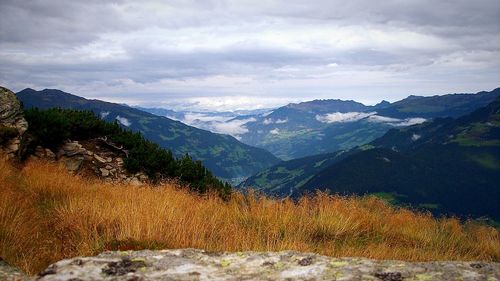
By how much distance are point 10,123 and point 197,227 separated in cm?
1321

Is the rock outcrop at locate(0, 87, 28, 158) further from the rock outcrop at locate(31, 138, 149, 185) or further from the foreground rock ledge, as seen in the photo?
the foreground rock ledge

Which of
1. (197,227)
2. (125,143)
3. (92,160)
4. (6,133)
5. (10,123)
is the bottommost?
(92,160)

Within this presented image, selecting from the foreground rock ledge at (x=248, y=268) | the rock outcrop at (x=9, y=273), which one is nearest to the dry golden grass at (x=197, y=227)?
the rock outcrop at (x=9, y=273)

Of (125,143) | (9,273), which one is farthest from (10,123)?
(9,273)

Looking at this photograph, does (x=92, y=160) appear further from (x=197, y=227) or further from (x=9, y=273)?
(x=9, y=273)

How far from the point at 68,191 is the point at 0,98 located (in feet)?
29.5

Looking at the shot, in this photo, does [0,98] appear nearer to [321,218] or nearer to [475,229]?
[321,218]

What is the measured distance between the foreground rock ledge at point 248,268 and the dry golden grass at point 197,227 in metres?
0.99

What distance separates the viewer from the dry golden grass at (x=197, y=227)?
17.4ft

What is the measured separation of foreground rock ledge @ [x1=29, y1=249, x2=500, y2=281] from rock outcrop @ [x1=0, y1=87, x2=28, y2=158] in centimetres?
1209

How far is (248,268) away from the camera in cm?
397

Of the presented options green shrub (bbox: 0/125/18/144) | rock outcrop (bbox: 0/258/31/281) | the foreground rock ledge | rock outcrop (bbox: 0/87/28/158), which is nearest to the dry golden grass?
rock outcrop (bbox: 0/258/31/281)

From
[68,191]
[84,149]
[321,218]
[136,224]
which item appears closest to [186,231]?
[136,224]

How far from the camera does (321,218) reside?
330 inches
